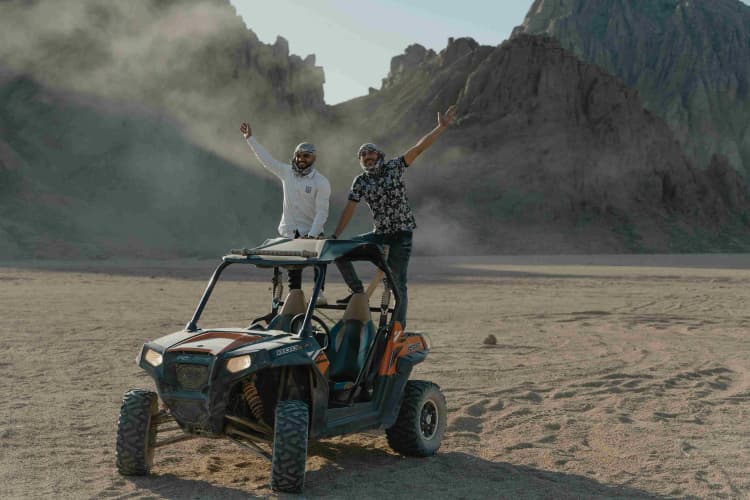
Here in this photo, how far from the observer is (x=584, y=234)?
80.5 metres

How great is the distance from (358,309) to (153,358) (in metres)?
1.77

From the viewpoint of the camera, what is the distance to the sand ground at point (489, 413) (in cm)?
655

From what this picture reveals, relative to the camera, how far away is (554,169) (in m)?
84.0

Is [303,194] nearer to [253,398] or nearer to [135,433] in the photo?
[253,398]

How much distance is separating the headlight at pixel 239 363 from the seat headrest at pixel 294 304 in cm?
129

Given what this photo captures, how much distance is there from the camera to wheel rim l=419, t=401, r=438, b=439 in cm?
744

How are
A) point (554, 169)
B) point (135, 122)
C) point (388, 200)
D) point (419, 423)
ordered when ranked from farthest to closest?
point (554, 169) → point (135, 122) → point (388, 200) → point (419, 423)

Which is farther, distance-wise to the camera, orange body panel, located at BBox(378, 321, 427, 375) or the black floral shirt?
the black floral shirt

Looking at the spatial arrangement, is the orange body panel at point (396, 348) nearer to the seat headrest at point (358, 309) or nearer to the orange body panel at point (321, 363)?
the seat headrest at point (358, 309)

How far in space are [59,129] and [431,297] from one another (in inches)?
2068

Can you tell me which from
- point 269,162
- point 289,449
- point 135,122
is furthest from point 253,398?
point 135,122

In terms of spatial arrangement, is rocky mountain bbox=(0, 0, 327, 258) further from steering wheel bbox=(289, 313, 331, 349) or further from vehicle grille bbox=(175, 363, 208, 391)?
vehicle grille bbox=(175, 363, 208, 391)

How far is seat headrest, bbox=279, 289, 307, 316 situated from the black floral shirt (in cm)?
152

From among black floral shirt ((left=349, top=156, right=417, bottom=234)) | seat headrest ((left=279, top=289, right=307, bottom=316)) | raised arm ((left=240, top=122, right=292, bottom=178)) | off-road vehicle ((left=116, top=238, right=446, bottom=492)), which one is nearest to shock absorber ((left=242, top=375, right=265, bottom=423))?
off-road vehicle ((left=116, top=238, right=446, bottom=492))
